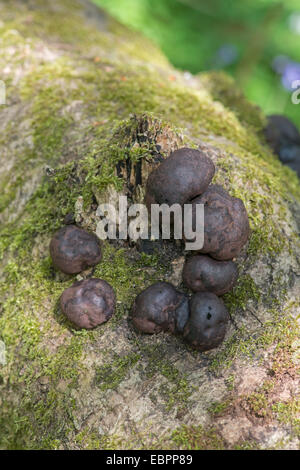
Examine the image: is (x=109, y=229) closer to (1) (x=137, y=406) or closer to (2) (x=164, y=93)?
(1) (x=137, y=406)

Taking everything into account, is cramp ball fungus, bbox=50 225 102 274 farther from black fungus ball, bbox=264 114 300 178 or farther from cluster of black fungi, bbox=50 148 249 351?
black fungus ball, bbox=264 114 300 178

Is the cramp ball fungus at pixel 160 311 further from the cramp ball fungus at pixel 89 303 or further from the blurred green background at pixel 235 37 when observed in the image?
the blurred green background at pixel 235 37

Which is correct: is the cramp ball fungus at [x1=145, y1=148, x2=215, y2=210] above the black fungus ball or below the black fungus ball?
below

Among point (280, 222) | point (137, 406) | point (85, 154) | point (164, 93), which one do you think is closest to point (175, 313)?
point (137, 406)

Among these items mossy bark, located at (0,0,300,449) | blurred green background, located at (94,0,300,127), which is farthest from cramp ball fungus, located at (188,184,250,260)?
blurred green background, located at (94,0,300,127)

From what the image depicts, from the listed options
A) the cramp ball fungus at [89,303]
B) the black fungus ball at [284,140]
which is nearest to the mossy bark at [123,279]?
the cramp ball fungus at [89,303]
